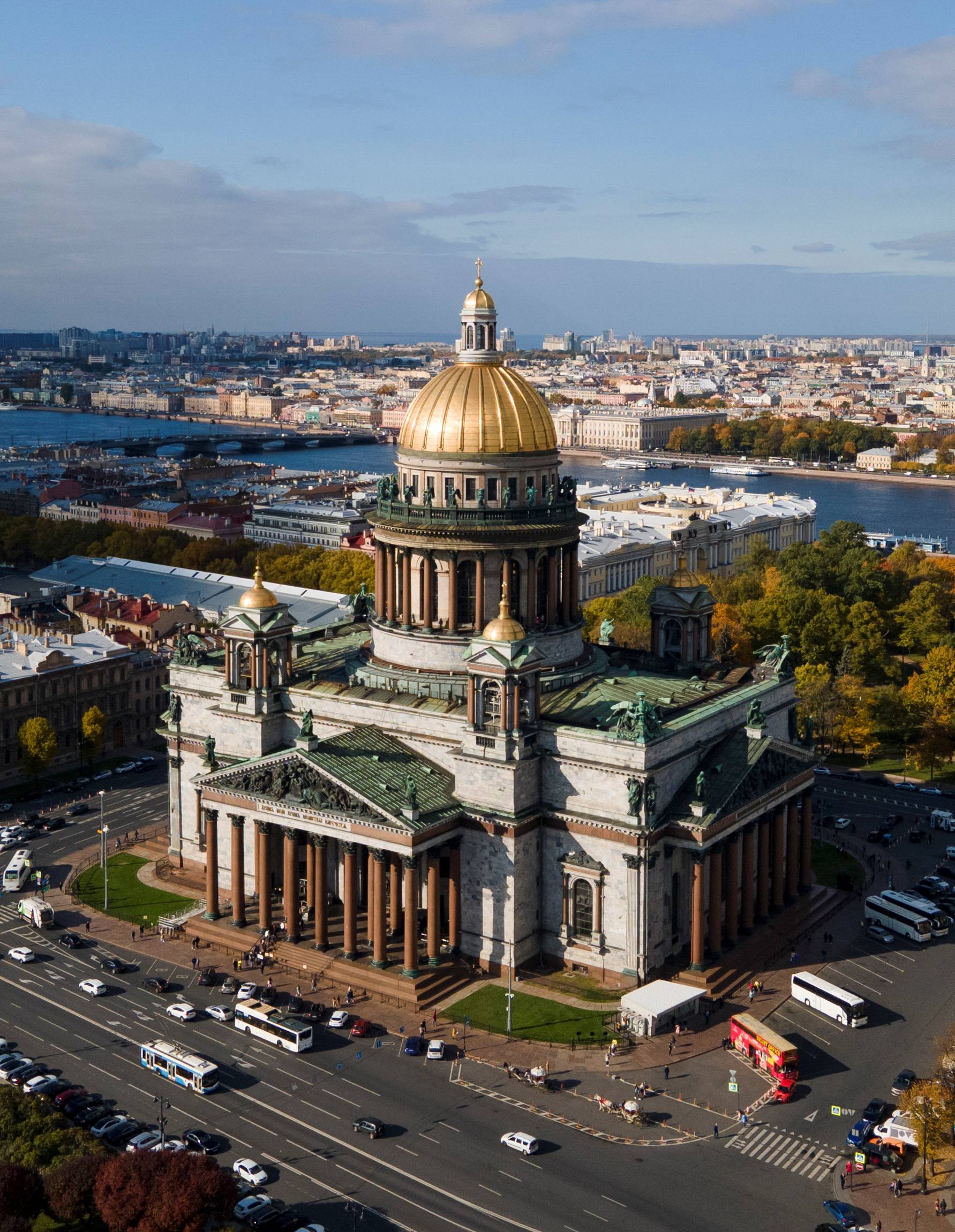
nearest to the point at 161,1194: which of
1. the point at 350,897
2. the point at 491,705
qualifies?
the point at 350,897

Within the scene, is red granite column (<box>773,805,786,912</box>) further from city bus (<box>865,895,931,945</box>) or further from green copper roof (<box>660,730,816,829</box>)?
city bus (<box>865,895,931,945</box>)

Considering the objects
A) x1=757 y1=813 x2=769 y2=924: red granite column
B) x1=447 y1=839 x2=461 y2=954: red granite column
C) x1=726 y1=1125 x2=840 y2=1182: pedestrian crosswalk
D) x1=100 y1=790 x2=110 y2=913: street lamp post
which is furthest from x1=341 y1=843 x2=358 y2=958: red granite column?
x1=757 y1=813 x2=769 y2=924: red granite column

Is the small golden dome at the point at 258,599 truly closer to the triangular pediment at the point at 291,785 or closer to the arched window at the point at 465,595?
the triangular pediment at the point at 291,785

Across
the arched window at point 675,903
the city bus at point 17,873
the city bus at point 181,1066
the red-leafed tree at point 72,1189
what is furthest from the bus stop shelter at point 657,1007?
the city bus at point 17,873

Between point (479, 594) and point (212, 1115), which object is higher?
point (479, 594)

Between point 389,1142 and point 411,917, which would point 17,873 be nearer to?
point 411,917

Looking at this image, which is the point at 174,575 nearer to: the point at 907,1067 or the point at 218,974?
the point at 218,974

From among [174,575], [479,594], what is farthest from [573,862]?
[174,575]
